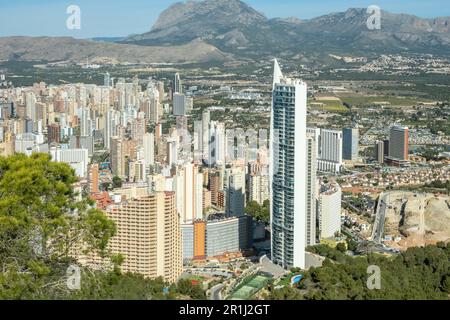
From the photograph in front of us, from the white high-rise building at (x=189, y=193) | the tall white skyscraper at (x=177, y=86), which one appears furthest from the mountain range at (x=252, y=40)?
the white high-rise building at (x=189, y=193)

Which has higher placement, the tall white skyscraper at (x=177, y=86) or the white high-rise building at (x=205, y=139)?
the tall white skyscraper at (x=177, y=86)

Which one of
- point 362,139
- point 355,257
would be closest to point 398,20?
point 362,139

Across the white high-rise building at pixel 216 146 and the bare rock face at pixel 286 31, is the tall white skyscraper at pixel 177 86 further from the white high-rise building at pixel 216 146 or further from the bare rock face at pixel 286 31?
the white high-rise building at pixel 216 146

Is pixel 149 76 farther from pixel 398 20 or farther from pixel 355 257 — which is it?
pixel 355 257

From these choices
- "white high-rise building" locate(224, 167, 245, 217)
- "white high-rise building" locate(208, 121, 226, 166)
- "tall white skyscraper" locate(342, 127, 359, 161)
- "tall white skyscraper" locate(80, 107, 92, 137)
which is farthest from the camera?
"tall white skyscraper" locate(80, 107, 92, 137)

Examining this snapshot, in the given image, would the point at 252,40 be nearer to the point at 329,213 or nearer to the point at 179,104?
the point at 179,104

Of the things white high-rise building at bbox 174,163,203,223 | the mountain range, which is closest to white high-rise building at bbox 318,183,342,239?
white high-rise building at bbox 174,163,203,223

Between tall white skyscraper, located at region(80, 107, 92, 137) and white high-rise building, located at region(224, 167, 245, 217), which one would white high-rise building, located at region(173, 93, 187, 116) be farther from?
white high-rise building, located at region(224, 167, 245, 217)
